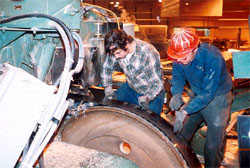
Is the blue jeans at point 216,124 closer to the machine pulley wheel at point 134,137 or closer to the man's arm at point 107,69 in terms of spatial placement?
the machine pulley wheel at point 134,137

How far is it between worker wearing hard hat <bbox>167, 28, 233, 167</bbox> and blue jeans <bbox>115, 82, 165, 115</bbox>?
6.8 inches

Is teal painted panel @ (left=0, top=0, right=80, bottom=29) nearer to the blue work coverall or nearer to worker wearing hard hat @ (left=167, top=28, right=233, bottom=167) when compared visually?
worker wearing hard hat @ (left=167, top=28, right=233, bottom=167)

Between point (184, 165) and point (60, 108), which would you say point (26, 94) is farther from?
point (184, 165)

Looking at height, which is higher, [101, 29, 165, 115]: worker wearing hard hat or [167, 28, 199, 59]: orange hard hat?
[167, 28, 199, 59]: orange hard hat

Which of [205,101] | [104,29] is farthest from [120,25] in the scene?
[205,101]

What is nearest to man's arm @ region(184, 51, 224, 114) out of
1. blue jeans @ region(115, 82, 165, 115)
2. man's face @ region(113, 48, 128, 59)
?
blue jeans @ region(115, 82, 165, 115)

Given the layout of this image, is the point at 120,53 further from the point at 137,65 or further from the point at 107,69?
the point at 107,69

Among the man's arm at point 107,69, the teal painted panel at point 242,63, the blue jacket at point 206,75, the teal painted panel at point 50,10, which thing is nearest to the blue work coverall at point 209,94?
the blue jacket at point 206,75

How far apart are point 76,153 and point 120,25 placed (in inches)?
50.8

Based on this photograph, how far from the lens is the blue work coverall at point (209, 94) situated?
2.28 m

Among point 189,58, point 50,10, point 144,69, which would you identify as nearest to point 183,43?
point 189,58

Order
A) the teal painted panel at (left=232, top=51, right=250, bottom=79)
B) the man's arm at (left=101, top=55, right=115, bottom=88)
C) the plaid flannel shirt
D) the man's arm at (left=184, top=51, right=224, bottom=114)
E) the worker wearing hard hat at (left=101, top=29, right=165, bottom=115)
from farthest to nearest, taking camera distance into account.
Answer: the man's arm at (left=101, top=55, right=115, bottom=88) → the plaid flannel shirt → the worker wearing hard hat at (left=101, top=29, right=165, bottom=115) → the man's arm at (left=184, top=51, right=224, bottom=114) → the teal painted panel at (left=232, top=51, right=250, bottom=79)

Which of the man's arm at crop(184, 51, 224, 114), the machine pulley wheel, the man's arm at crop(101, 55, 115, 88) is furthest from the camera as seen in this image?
the man's arm at crop(101, 55, 115, 88)

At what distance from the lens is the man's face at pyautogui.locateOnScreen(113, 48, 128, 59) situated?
244cm
